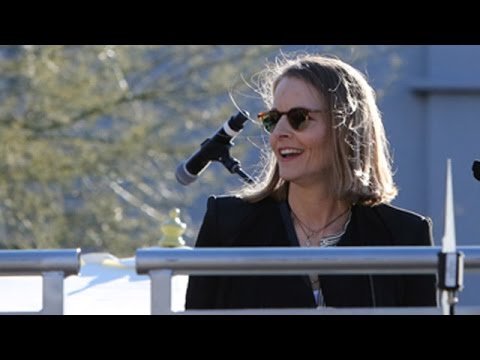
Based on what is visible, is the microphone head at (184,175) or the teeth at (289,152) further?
the microphone head at (184,175)

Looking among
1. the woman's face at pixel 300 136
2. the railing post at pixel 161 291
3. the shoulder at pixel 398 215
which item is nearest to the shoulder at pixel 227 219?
the woman's face at pixel 300 136

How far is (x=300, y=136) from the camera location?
356 cm

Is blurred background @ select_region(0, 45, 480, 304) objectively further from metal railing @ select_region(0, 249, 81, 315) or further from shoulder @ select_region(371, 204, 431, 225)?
metal railing @ select_region(0, 249, 81, 315)

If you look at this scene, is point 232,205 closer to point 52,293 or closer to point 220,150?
point 220,150

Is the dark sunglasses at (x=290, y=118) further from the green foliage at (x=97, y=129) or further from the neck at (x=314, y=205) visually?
the green foliage at (x=97, y=129)

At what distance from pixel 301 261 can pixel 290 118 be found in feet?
4.31

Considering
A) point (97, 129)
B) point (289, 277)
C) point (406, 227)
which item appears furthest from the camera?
point (97, 129)

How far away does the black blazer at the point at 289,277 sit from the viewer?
10.3 feet

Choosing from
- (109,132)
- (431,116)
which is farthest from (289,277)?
(431,116)

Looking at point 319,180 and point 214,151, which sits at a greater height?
point 214,151

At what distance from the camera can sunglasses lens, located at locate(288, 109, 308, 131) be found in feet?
11.7
